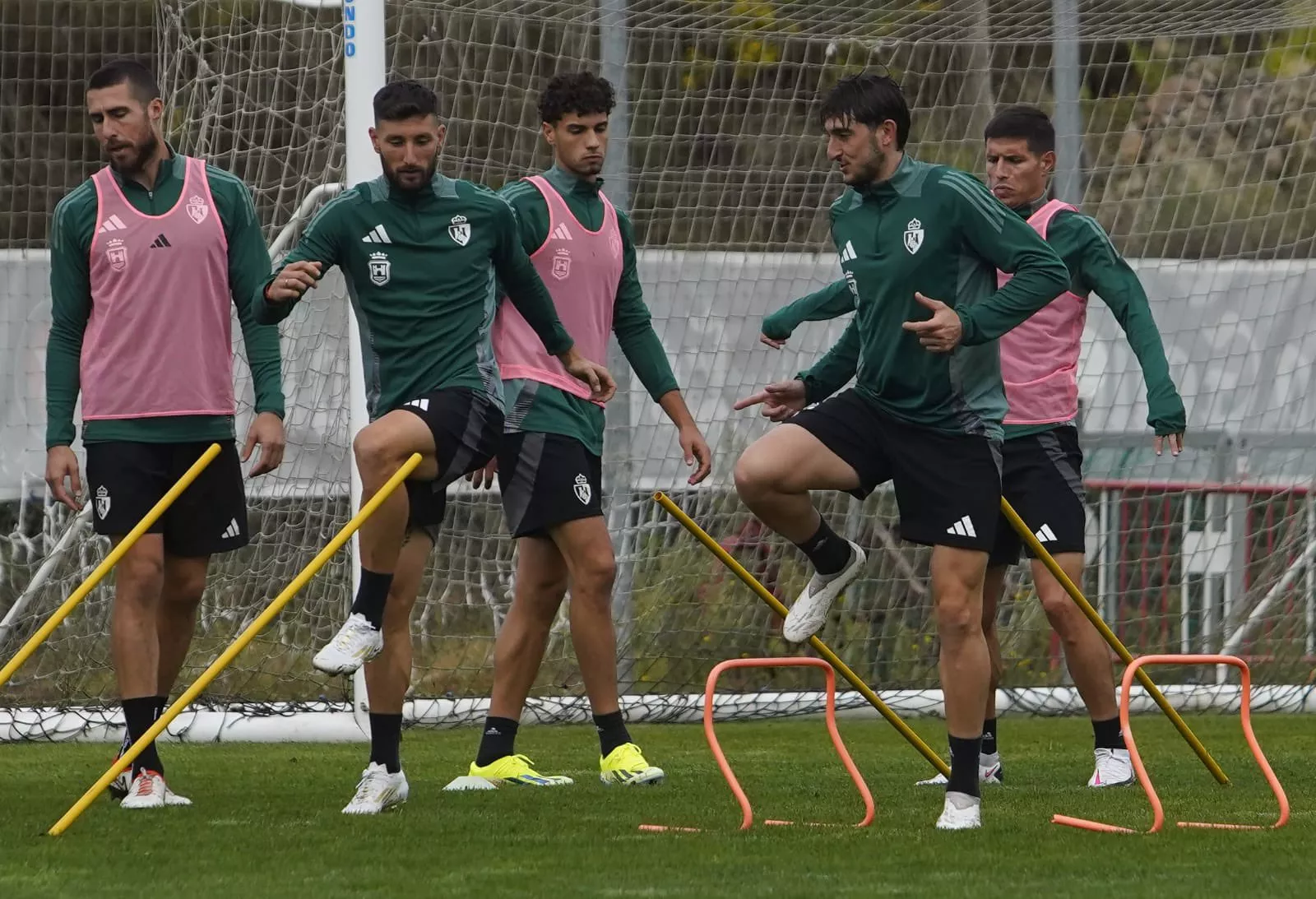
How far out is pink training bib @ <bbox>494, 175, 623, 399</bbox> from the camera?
6.52 m

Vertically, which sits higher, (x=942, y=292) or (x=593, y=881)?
(x=942, y=292)

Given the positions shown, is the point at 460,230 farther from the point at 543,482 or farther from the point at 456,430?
the point at 543,482

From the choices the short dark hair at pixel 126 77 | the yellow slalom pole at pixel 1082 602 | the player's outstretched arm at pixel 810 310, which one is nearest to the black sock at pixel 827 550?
the yellow slalom pole at pixel 1082 602

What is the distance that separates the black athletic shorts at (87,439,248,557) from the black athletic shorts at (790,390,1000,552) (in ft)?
5.75

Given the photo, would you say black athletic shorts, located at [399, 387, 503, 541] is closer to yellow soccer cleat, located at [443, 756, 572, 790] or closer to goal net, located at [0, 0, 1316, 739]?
yellow soccer cleat, located at [443, 756, 572, 790]

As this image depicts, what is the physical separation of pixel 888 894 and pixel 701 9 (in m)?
6.06

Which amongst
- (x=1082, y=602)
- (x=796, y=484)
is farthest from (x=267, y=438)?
(x=1082, y=602)

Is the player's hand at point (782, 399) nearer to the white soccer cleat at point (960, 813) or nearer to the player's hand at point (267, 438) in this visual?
the white soccer cleat at point (960, 813)

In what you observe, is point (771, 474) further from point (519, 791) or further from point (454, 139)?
point (454, 139)

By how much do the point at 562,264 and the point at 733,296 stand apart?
301 centimetres

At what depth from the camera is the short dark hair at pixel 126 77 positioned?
5.93 metres

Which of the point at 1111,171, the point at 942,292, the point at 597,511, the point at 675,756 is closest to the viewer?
the point at 942,292

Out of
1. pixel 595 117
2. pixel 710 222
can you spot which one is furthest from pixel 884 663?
pixel 595 117

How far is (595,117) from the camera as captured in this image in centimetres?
661
